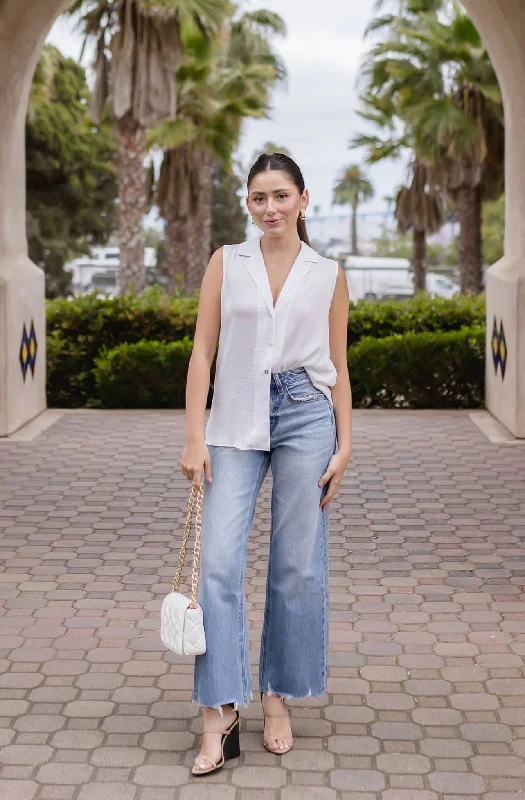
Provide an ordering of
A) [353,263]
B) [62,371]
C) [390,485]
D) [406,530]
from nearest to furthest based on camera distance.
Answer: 1. [406,530]
2. [390,485]
3. [62,371]
4. [353,263]

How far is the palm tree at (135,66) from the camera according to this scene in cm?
2080

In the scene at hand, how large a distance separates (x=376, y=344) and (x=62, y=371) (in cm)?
305

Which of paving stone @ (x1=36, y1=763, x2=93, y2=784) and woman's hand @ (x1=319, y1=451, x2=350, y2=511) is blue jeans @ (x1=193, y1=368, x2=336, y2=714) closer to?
woman's hand @ (x1=319, y1=451, x2=350, y2=511)

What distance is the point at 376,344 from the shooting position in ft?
37.4

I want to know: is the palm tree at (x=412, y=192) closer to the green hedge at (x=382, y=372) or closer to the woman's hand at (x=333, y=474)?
the green hedge at (x=382, y=372)

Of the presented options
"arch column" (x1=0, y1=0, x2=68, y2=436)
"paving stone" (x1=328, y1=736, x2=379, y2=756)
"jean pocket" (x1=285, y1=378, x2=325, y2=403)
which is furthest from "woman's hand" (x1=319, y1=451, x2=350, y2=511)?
"arch column" (x1=0, y1=0, x2=68, y2=436)

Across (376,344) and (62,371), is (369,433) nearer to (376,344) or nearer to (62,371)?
Result: (376,344)

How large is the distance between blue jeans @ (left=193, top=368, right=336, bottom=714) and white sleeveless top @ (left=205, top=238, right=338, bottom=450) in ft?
0.13

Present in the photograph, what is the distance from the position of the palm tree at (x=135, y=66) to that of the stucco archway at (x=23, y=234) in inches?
399

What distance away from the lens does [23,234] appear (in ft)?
35.5

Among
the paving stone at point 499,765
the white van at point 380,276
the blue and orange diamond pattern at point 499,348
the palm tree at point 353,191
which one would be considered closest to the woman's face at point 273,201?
the paving stone at point 499,765

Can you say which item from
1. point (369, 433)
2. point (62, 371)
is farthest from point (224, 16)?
point (369, 433)

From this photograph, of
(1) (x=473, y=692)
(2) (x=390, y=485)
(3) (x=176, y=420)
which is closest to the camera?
(1) (x=473, y=692)

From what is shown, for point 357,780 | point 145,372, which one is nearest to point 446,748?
point 357,780
